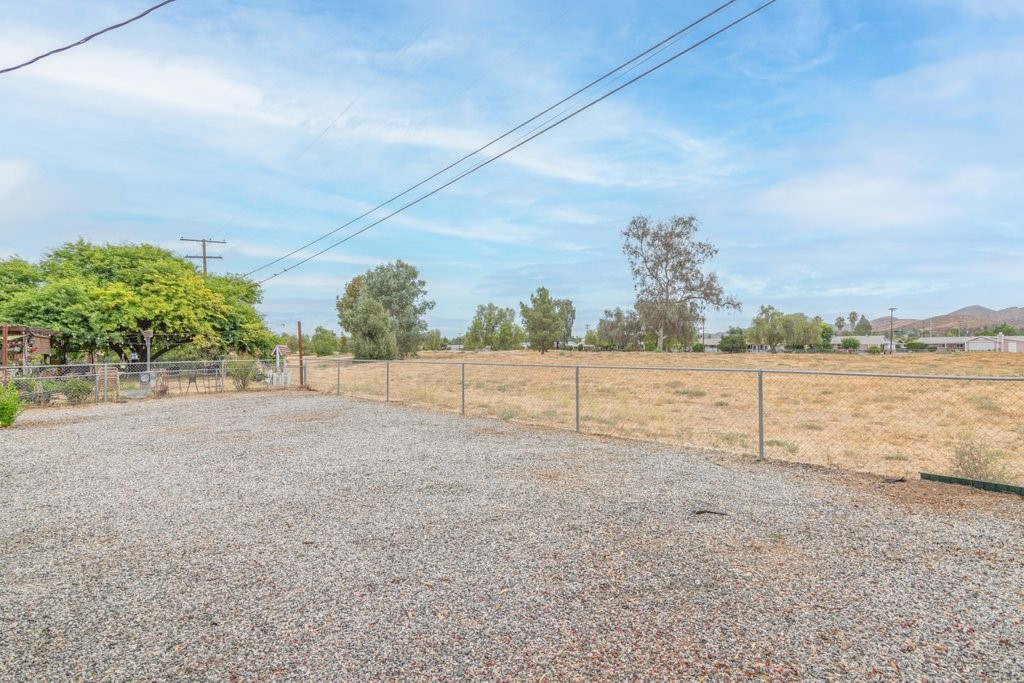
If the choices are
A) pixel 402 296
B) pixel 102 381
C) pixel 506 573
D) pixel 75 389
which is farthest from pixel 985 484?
pixel 402 296

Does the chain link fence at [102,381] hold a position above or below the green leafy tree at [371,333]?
below

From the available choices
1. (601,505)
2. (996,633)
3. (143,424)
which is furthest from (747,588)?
(143,424)

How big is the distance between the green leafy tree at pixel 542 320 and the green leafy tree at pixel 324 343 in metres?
35.9

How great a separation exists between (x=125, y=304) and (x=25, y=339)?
21.3ft

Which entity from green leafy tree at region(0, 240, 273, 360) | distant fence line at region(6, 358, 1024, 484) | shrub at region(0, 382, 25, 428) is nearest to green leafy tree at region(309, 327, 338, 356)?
green leafy tree at region(0, 240, 273, 360)

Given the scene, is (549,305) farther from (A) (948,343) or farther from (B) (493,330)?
(A) (948,343)

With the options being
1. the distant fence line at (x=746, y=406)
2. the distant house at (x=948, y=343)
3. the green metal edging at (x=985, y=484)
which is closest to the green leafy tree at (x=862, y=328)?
the distant house at (x=948, y=343)

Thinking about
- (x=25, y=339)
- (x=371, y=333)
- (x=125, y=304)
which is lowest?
(x=25, y=339)

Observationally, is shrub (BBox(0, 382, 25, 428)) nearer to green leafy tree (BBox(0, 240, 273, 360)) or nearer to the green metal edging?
green leafy tree (BBox(0, 240, 273, 360))

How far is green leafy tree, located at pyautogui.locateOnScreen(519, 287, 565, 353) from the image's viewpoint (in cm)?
6075

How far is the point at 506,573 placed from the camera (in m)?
4.12

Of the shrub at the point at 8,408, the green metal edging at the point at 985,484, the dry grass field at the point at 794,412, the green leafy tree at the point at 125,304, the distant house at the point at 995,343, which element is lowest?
the dry grass field at the point at 794,412

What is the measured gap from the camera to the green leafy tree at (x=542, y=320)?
6075 cm

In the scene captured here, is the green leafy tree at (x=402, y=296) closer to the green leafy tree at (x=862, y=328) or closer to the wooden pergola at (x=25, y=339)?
the wooden pergola at (x=25, y=339)
